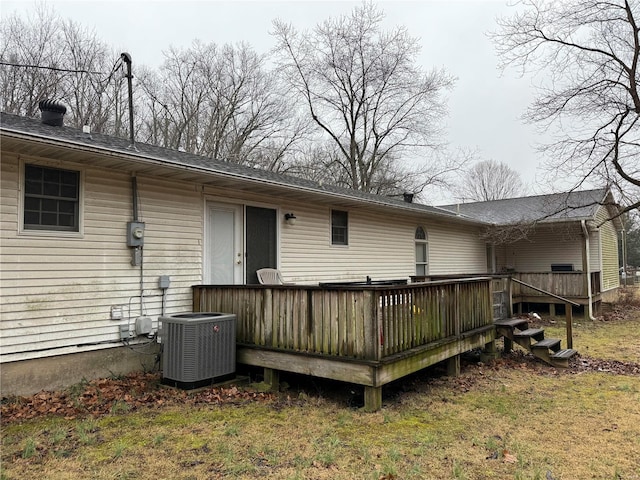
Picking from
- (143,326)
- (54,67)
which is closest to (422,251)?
(143,326)

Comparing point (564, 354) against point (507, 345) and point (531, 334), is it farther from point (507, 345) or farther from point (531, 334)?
point (507, 345)

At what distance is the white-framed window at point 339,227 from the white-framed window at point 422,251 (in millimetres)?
3437

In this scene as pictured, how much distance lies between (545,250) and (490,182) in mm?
24368

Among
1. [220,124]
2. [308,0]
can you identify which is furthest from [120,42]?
[308,0]

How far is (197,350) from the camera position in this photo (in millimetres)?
5344

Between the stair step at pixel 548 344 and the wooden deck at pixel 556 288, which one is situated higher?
the wooden deck at pixel 556 288

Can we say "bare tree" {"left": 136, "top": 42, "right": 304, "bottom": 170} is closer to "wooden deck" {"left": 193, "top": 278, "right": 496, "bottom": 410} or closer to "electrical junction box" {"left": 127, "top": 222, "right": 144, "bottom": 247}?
"electrical junction box" {"left": 127, "top": 222, "right": 144, "bottom": 247}

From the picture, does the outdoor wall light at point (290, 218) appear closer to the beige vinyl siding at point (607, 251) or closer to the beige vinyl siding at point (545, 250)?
the beige vinyl siding at point (545, 250)

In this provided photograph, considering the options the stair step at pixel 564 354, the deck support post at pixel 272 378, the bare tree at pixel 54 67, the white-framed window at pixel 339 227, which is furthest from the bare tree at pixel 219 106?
the stair step at pixel 564 354

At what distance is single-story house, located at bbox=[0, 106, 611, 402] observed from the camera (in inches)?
195

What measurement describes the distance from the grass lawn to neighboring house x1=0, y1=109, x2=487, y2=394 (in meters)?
1.20

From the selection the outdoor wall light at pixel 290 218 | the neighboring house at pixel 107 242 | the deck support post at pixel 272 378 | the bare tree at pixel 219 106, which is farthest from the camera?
the bare tree at pixel 219 106

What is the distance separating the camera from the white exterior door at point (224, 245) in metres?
7.17

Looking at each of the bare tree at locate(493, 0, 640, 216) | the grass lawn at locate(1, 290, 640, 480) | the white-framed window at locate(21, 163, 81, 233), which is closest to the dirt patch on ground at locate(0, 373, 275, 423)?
the grass lawn at locate(1, 290, 640, 480)
